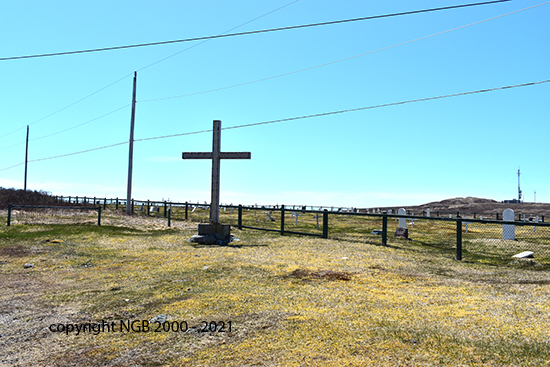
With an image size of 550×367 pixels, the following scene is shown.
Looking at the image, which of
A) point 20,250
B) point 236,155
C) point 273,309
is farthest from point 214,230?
point 273,309

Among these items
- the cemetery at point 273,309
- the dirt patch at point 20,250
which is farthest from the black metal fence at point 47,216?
the cemetery at point 273,309

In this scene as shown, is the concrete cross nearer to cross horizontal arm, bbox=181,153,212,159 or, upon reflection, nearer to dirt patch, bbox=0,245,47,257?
cross horizontal arm, bbox=181,153,212,159

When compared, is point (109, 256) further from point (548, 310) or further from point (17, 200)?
point (17, 200)

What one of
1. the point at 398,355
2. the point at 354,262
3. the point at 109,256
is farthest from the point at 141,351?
the point at 109,256

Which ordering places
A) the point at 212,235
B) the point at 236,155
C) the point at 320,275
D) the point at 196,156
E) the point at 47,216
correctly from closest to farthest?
the point at 320,275, the point at 212,235, the point at 236,155, the point at 196,156, the point at 47,216

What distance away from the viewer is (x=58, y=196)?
1806 inches

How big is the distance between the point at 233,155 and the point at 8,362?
10168 millimetres

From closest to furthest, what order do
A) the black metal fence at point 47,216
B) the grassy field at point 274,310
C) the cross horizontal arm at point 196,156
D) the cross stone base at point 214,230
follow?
the grassy field at point 274,310 → the cross stone base at point 214,230 → the cross horizontal arm at point 196,156 → the black metal fence at point 47,216

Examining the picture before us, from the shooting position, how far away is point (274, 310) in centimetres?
569

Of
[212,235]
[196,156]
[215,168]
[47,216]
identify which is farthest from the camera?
[47,216]

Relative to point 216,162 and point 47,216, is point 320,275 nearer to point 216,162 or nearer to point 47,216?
point 216,162

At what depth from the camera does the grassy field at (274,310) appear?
14.0ft

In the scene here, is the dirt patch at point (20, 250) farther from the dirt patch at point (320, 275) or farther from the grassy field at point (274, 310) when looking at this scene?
the dirt patch at point (320, 275)

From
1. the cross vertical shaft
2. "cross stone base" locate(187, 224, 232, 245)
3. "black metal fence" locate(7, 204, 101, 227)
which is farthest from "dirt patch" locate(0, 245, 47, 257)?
"black metal fence" locate(7, 204, 101, 227)
